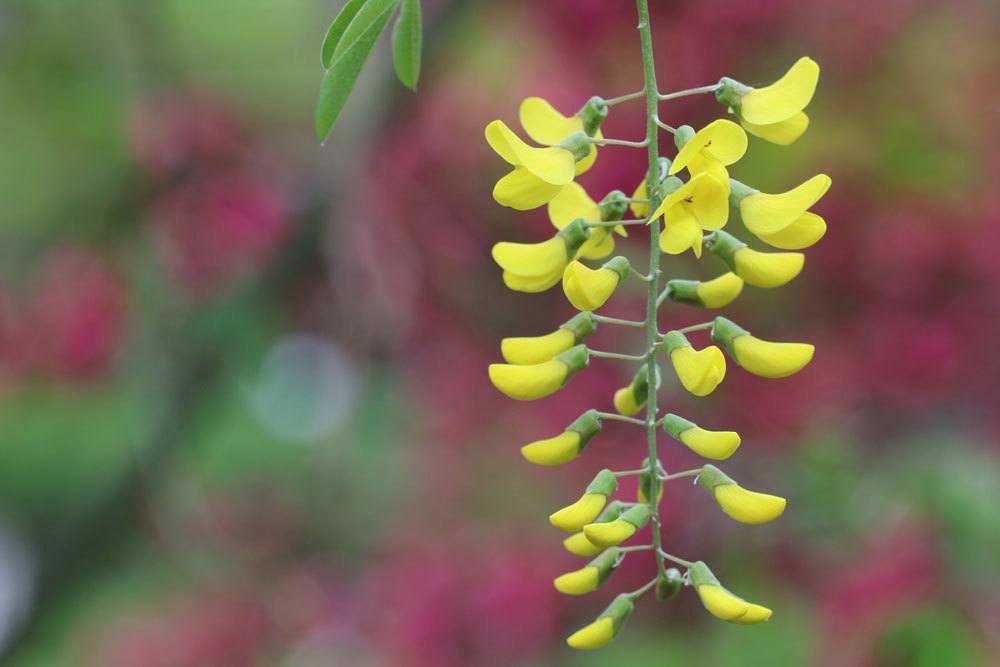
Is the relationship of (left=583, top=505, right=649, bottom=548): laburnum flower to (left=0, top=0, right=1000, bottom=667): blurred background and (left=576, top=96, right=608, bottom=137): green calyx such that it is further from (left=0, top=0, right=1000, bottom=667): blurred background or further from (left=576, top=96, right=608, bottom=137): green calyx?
(left=0, top=0, right=1000, bottom=667): blurred background

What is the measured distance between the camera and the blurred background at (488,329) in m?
1.78

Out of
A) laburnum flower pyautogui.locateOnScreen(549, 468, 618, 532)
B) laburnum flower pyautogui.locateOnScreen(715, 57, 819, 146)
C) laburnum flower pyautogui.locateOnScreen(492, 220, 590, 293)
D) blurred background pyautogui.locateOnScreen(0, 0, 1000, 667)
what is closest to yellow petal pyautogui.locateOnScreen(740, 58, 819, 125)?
laburnum flower pyautogui.locateOnScreen(715, 57, 819, 146)

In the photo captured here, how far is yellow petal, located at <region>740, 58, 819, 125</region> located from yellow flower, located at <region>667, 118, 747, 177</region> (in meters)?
0.06

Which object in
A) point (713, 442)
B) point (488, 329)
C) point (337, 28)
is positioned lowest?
point (488, 329)

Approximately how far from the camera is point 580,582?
0.59 meters

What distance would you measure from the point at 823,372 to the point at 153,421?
4.05 ft

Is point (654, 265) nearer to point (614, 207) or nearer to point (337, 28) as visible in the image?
point (614, 207)

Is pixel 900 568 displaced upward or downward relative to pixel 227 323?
downward

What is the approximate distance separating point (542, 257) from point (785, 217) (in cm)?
12

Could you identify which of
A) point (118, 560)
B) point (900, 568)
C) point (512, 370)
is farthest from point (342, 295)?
point (512, 370)

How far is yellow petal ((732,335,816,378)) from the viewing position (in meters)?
0.57

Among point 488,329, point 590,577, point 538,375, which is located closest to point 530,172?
point 538,375

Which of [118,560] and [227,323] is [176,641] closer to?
[118,560]

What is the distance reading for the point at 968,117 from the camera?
206 cm
